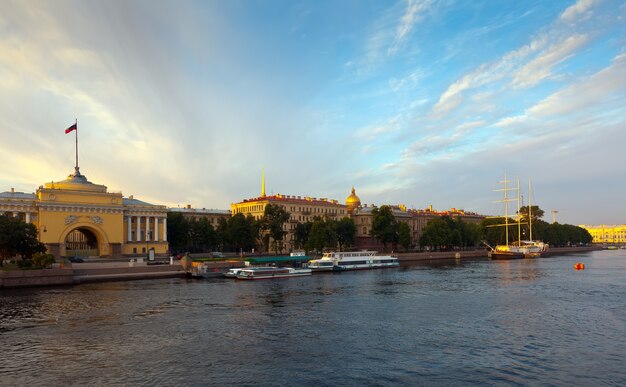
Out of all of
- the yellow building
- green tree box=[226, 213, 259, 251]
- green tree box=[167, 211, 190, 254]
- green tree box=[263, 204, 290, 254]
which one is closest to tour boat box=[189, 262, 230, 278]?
green tree box=[226, 213, 259, 251]

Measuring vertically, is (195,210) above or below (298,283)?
above

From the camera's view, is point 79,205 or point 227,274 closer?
point 227,274

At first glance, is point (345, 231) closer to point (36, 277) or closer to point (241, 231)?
point (241, 231)

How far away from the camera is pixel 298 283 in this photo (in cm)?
5831

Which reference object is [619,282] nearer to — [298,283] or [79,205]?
[298,283]

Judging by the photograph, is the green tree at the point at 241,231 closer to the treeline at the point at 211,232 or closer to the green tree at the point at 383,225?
the treeline at the point at 211,232

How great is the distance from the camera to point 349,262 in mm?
82312

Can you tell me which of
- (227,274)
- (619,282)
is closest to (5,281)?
(227,274)

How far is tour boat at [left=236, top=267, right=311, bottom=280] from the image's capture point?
62.5m

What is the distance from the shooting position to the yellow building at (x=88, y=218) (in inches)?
3066

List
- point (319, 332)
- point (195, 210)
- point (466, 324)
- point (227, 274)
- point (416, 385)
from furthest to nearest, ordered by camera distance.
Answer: point (195, 210) → point (227, 274) → point (466, 324) → point (319, 332) → point (416, 385)

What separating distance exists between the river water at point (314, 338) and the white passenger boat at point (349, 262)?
30459mm

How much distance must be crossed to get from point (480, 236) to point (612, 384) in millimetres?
123500

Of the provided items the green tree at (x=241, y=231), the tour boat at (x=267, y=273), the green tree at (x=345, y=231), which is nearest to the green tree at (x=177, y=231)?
the green tree at (x=241, y=231)
